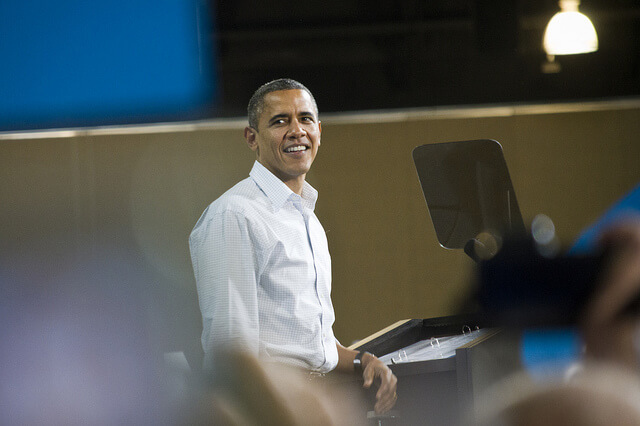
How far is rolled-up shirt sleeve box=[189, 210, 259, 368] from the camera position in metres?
1.51

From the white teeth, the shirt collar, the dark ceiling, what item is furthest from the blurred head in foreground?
the dark ceiling

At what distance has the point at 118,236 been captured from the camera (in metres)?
2.10

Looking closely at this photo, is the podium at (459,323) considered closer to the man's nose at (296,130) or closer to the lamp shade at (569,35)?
the man's nose at (296,130)

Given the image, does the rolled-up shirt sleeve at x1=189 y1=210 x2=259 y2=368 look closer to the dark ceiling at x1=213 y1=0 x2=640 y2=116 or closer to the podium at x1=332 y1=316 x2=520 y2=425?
the podium at x1=332 y1=316 x2=520 y2=425

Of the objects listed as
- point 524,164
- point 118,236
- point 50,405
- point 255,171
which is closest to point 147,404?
point 50,405

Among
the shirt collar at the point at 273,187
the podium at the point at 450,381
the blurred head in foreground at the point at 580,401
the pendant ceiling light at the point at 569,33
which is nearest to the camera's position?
the blurred head in foreground at the point at 580,401

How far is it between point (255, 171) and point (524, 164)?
1.10m

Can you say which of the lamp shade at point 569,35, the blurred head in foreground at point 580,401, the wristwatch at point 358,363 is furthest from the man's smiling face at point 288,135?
the blurred head in foreground at point 580,401

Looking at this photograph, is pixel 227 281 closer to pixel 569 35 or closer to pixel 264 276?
pixel 264 276

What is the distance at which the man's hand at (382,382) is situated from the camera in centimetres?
142

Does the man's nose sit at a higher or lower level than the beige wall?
higher

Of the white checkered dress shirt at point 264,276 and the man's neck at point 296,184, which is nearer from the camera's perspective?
the white checkered dress shirt at point 264,276

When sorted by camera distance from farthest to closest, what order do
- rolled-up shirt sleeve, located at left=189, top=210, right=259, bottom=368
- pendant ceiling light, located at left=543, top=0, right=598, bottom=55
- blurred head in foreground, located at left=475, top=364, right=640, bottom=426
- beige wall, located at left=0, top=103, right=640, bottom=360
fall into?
1. pendant ceiling light, located at left=543, top=0, right=598, bottom=55
2. beige wall, located at left=0, top=103, right=640, bottom=360
3. rolled-up shirt sleeve, located at left=189, top=210, right=259, bottom=368
4. blurred head in foreground, located at left=475, top=364, right=640, bottom=426

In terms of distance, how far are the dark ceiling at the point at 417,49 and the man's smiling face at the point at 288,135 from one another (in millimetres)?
175
